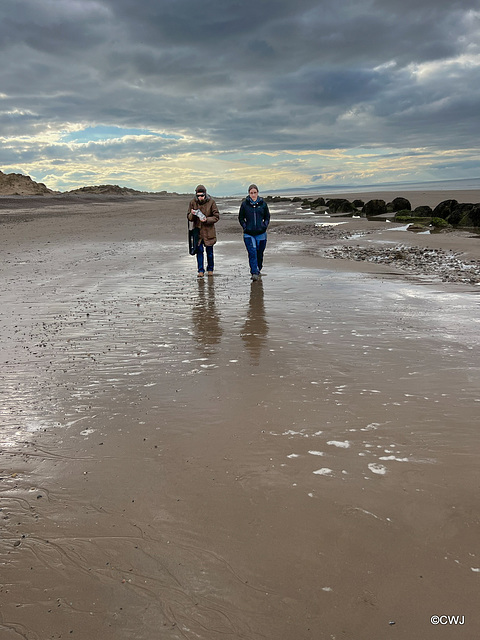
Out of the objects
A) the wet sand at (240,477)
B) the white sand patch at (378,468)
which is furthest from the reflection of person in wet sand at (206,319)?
the white sand patch at (378,468)

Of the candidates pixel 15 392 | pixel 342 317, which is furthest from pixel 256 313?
pixel 15 392

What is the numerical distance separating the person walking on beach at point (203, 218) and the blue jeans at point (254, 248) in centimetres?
79

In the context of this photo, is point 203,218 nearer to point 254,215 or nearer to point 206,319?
point 254,215

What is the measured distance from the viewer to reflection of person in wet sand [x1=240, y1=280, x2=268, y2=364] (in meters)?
6.15

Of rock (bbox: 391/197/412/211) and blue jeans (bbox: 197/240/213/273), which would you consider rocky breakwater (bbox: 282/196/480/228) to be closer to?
rock (bbox: 391/197/412/211)

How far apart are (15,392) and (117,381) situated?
93 centimetres

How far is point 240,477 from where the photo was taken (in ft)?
11.0

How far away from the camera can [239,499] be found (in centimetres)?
313

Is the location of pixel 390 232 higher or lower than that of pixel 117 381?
higher

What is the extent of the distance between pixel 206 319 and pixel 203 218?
4462 mm

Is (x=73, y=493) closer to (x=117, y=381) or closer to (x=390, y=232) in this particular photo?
A: (x=117, y=381)

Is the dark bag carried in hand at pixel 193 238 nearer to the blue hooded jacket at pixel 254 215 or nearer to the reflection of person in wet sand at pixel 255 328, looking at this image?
the blue hooded jacket at pixel 254 215

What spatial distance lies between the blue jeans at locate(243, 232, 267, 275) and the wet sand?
3717 mm

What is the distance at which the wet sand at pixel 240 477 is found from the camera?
2377mm
